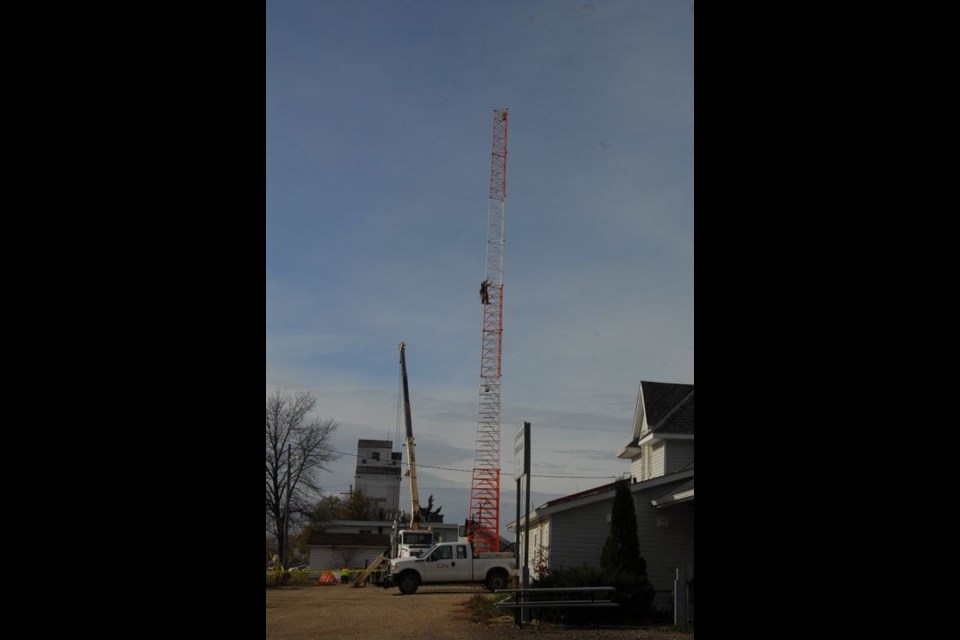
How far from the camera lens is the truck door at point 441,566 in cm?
2681

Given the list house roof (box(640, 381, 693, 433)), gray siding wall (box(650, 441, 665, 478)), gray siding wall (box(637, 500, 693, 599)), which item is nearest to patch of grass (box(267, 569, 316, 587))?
gray siding wall (box(650, 441, 665, 478))

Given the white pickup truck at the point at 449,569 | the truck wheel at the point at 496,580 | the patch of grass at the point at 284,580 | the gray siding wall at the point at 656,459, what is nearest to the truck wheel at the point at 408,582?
the white pickup truck at the point at 449,569

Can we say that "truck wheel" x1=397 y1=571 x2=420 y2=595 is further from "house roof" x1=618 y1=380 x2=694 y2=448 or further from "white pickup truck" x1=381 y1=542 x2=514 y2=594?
"house roof" x1=618 y1=380 x2=694 y2=448

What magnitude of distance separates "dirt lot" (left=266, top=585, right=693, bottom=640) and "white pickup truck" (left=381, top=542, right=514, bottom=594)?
3.31 metres

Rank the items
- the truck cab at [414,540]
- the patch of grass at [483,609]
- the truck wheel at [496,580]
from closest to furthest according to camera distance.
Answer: the patch of grass at [483,609]
the truck wheel at [496,580]
the truck cab at [414,540]

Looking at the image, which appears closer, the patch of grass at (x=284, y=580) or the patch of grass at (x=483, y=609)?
the patch of grass at (x=483, y=609)

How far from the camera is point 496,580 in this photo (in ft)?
88.5

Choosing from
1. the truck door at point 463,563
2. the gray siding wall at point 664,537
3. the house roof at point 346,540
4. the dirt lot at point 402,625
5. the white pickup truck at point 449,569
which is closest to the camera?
the dirt lot at point 402,625

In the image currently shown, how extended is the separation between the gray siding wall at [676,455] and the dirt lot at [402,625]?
275 inches

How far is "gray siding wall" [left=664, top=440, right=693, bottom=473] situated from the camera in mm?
25375

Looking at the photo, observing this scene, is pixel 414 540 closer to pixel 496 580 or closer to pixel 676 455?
pixel 496 580

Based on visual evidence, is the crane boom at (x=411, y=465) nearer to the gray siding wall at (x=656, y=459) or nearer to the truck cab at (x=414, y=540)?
the truck cab at (x=414, y=540)
